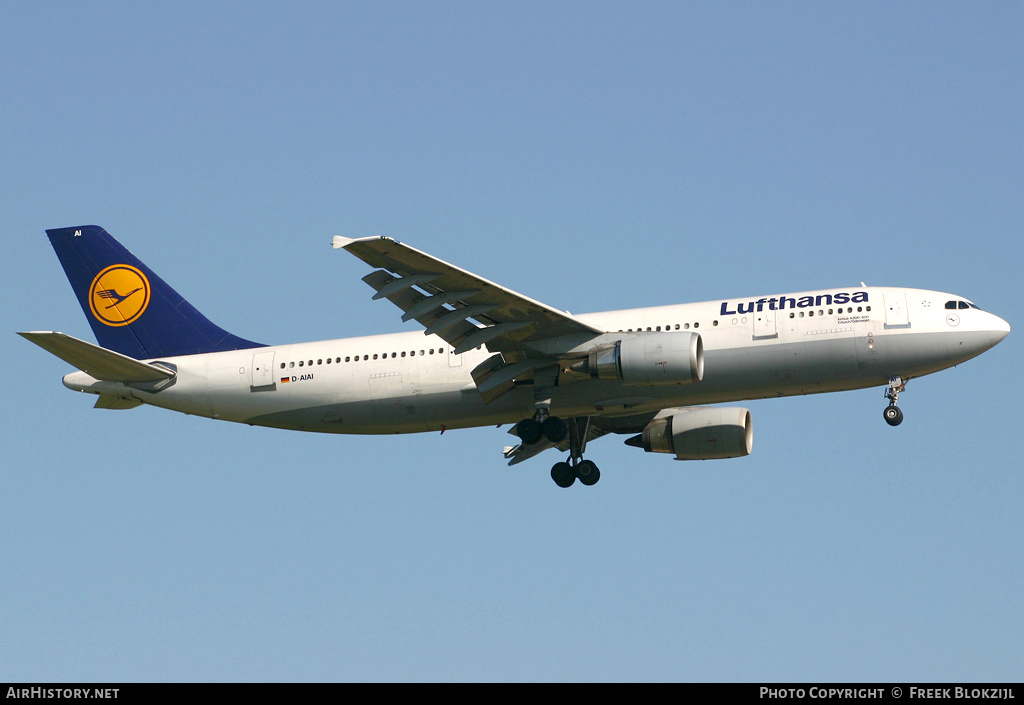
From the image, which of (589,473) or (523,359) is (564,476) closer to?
(589,473)

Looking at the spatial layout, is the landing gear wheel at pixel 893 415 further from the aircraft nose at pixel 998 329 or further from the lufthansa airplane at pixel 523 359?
the aircraft nose at pixel 998 329

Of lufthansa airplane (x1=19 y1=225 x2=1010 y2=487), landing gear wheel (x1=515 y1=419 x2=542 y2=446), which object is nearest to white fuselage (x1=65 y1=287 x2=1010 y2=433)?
lufthansa airplane (x1=19 y1=225 x2=1010 y2=487)

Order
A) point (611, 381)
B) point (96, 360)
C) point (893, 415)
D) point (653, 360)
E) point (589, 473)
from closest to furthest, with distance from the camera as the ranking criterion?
point (653, 360), point (893, 415), point (611, 381), point (96, 360), point (589, 473)

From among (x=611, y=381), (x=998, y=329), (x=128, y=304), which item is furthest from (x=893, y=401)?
(x=128, y=304)

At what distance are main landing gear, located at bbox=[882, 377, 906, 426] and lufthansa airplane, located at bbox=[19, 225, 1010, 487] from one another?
37 millimetres

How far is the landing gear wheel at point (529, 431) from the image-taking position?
3459cm

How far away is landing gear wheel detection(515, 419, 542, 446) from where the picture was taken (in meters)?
34.6

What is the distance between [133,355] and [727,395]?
17.9 metres

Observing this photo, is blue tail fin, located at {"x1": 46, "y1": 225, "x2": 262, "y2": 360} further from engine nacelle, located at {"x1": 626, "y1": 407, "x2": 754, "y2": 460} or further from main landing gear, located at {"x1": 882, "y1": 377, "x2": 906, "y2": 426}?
main landing gear, located at {"x1": 882, "y1": 377, "x2": 906, "y2": 426}

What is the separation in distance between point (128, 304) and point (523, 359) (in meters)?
13.1

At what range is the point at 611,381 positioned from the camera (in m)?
33.9

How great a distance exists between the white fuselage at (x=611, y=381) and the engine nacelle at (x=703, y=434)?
3463 mm
